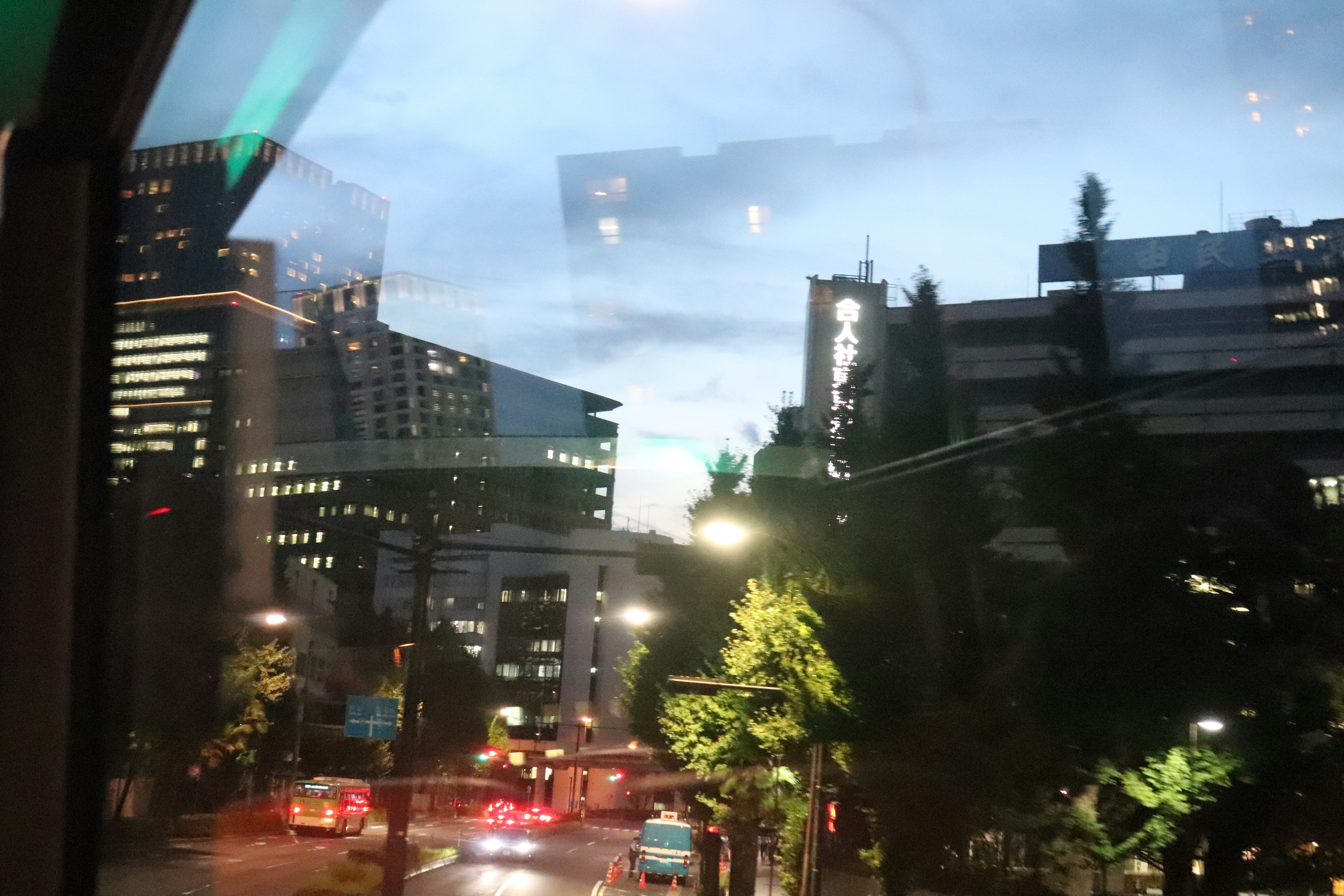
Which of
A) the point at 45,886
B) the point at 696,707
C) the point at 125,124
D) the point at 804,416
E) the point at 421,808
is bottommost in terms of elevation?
the point at 421,808

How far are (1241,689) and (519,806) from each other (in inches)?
2244

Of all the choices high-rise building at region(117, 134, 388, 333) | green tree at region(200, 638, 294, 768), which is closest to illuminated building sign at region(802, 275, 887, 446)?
high-rise building at region(117, 134, 388, 333)

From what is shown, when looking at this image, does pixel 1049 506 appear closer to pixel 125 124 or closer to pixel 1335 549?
pixel 1335 549

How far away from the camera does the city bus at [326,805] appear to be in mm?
40406

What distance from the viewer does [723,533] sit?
14078mm

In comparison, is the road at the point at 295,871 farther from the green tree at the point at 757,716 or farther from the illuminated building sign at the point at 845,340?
the illuminated building sign at the point at 845,340

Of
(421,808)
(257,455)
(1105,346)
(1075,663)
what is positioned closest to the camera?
(1075,663)

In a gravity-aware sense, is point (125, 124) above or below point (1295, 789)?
above

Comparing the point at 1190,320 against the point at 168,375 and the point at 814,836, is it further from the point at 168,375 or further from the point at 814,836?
the point at 168,375

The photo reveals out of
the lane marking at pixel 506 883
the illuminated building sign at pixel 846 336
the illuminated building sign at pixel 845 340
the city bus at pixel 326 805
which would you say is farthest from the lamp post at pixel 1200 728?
the city bus at pixel 326 805

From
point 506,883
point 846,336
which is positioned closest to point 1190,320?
point 846,336

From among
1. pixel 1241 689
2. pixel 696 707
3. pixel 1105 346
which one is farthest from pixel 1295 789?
pixel 696 707

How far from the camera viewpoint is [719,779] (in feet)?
94.0

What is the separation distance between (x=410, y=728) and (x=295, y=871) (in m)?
9.32
